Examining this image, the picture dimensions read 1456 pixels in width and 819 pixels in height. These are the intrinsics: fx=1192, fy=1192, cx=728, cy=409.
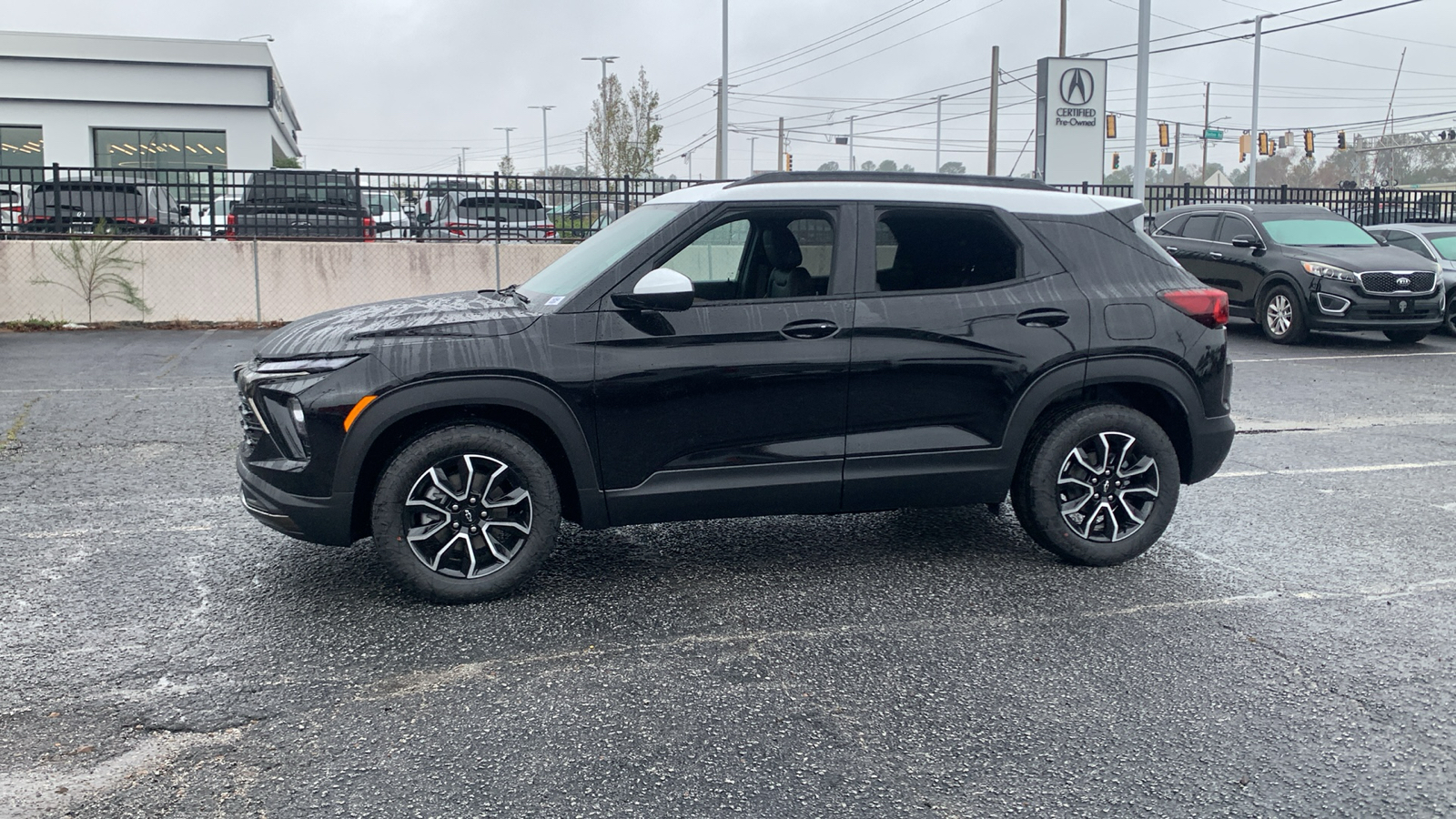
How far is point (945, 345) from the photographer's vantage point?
5102 millimetres

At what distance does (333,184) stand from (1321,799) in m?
16.3

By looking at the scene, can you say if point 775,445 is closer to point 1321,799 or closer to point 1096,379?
point 1096,379

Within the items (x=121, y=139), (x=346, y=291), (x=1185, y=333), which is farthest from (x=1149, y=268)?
(x=121, y=139)

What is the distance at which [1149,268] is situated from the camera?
5.46 metres

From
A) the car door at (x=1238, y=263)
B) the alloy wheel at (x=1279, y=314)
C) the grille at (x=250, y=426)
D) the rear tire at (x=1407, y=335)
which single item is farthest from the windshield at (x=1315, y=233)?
the grille at (x=250, y=426)

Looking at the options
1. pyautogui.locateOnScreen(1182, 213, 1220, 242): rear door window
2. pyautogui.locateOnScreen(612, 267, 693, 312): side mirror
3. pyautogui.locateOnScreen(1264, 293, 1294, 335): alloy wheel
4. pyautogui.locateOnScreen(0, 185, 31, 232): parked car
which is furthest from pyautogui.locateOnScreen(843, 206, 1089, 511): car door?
pyautogui.locateOnScreen(0, 185, 31, 232): parked car

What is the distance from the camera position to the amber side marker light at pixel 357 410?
455cm

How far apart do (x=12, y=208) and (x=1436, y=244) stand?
20.3 metres

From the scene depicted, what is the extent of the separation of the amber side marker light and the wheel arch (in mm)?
18

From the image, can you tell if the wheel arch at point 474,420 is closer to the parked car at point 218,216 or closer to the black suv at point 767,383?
the black suv at point 767,383

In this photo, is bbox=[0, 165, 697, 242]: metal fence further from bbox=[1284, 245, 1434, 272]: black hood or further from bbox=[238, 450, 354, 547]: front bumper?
bbox=[238, 450, 354, 547]: front bumper

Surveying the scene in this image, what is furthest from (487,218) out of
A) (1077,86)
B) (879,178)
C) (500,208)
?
(879,178)

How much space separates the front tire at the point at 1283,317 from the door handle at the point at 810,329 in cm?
1250

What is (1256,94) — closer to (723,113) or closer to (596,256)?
(723,113)
